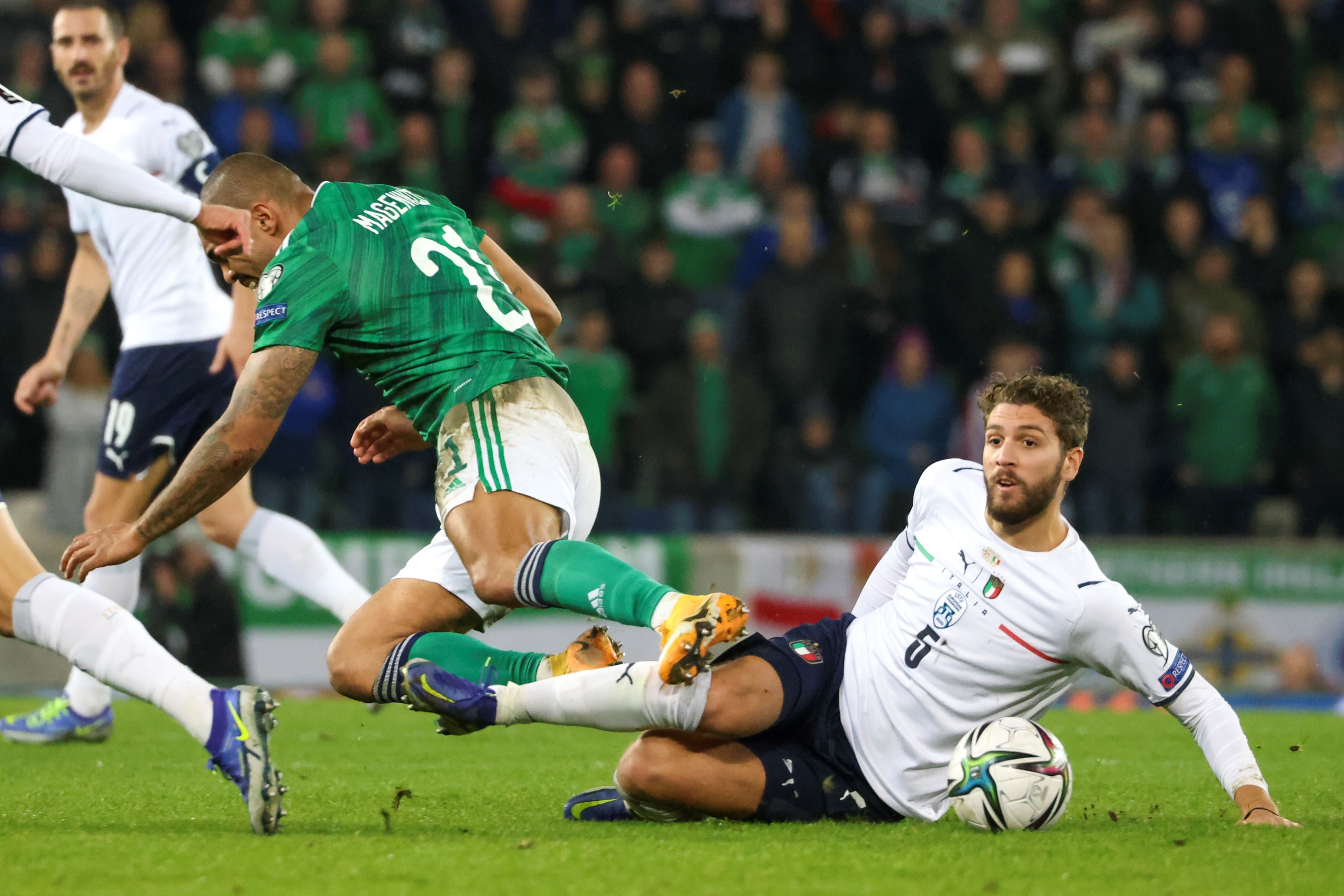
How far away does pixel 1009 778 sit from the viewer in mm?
4227

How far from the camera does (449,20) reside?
12.7 metres

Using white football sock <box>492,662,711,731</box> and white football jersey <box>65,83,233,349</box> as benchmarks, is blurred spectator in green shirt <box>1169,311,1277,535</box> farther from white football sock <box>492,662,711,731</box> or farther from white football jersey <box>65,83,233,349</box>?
white football sock <box>492,662,711,731</box>

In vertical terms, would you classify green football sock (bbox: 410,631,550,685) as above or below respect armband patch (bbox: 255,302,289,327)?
below

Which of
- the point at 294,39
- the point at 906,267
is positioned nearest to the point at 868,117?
the point at 906,267

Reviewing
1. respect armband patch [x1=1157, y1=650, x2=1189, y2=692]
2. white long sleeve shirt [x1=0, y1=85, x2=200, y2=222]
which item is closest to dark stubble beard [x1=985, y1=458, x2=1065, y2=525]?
respect armband patch [x1=1157, y1=650, x2=1189, y2=692]

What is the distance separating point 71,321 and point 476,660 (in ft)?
10.7

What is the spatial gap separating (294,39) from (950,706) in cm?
898

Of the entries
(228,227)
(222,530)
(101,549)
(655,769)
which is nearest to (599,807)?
(655,769)

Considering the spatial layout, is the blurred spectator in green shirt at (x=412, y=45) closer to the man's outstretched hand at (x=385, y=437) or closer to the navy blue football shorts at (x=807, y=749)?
the man's outstretched hand at (x=385, y=437)

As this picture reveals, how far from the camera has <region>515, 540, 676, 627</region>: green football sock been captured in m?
4.12

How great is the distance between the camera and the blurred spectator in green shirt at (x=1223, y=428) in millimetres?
11406

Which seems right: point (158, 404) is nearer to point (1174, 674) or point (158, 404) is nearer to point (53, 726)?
point (53, 726)

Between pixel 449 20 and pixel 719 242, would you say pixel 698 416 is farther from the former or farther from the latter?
pixel 449 20

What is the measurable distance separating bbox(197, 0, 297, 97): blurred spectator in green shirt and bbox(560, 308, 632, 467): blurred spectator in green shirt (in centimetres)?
305
